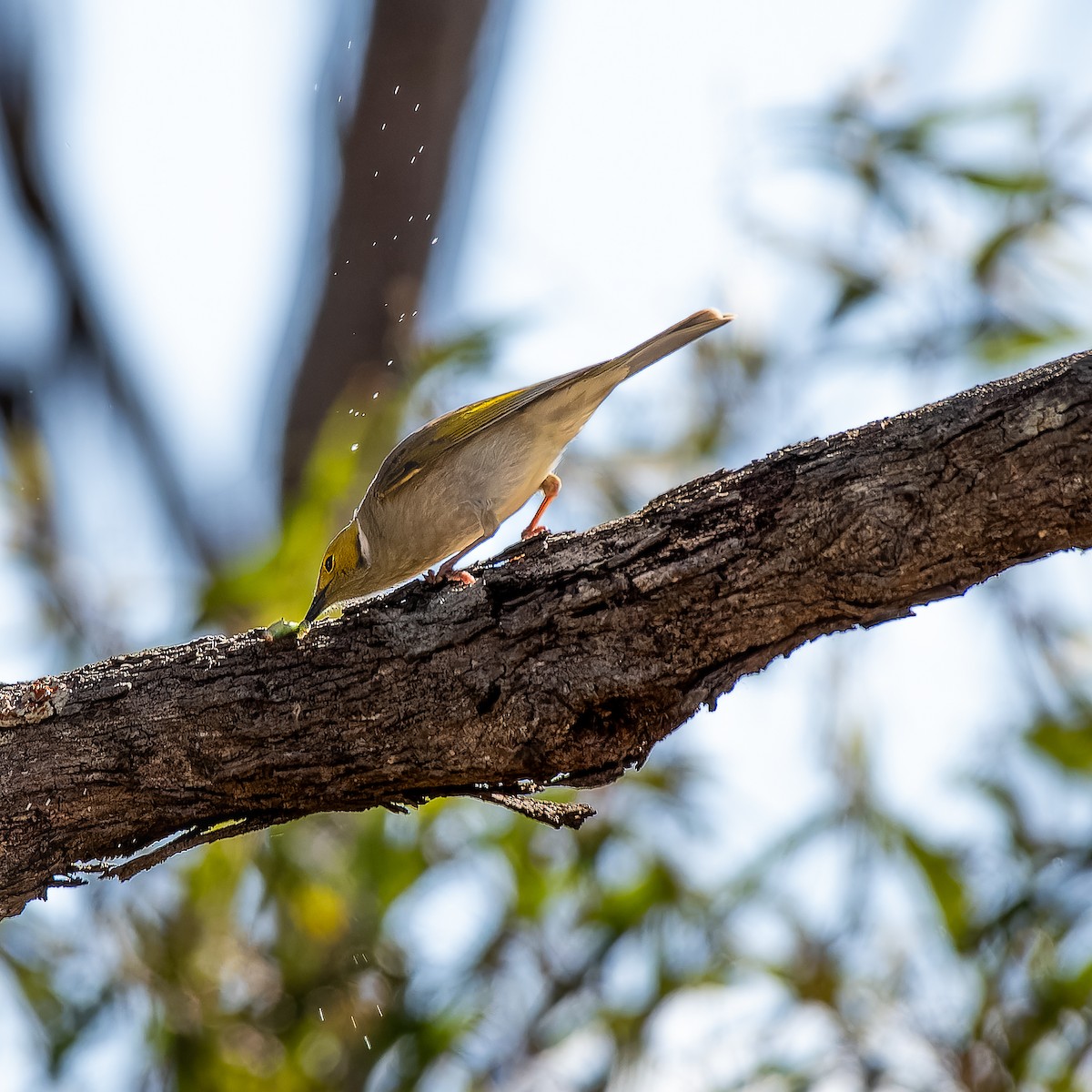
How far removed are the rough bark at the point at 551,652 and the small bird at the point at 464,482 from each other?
2.97 feet

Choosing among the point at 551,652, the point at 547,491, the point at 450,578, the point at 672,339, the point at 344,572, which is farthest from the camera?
the point at 547,491

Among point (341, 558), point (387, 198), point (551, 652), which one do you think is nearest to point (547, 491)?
Result: point (341, 558)

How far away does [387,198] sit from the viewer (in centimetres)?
832

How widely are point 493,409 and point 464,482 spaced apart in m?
0.27

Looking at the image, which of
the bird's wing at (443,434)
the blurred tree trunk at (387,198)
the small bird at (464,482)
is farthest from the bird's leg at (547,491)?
the blurred tree trunk at (387,198)

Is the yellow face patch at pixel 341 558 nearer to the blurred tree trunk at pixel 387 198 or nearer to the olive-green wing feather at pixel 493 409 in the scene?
the olive-green wing feather at pixel 493 409

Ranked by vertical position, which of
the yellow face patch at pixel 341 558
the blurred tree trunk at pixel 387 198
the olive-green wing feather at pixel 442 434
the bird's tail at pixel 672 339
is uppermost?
the bird's tail at pixel 672 339

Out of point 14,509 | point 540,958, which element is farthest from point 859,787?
point 14,509

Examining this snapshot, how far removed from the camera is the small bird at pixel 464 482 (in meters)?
3.72

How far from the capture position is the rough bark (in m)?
2.26

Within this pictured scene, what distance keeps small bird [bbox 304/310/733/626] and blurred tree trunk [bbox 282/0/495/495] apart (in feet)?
11.9

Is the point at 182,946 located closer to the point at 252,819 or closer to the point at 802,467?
the point at 252,819

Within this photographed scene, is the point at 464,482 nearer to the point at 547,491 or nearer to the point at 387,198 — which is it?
the point at 547,491

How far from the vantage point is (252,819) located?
110 inches
